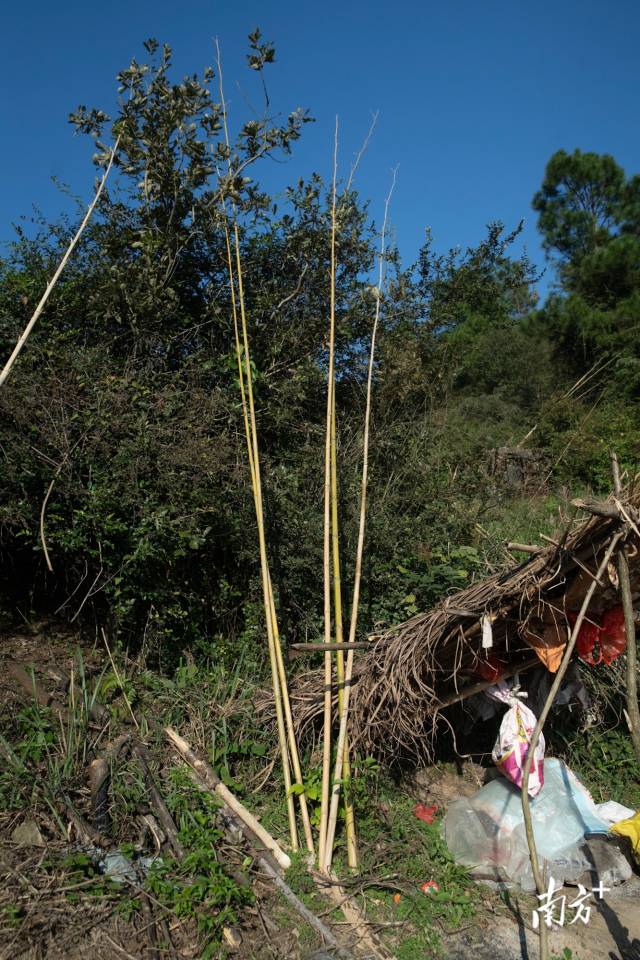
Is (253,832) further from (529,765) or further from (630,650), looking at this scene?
(630,650)

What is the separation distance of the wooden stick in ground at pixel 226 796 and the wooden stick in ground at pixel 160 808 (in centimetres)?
20

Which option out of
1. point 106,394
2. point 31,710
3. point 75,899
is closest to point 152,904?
point 75,899

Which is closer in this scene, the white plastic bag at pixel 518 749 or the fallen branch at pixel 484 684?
the white plastic bag at pixel 518 749

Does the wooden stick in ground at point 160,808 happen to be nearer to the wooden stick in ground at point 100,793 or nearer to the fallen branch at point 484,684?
the wooden stick in ground at point 100,793

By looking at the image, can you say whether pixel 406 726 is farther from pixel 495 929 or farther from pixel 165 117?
pixel 165 117

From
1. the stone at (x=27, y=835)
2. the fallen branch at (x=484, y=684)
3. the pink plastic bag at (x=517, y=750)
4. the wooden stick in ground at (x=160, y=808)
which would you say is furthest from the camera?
the fallen branch at (x=484, y=684)

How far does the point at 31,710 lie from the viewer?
10.2 ft

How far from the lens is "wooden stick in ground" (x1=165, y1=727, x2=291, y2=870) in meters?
2.72

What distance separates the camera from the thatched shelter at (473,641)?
2521 millimetres

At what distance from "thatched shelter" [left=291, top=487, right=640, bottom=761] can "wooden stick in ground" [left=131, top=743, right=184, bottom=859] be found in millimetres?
706

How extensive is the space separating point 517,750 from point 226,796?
1302 millimetres

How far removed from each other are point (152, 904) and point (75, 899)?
10.4 inches

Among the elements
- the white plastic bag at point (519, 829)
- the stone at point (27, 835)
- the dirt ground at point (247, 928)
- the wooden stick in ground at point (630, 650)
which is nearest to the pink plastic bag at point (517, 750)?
the white plastic bag at point (519, 829)

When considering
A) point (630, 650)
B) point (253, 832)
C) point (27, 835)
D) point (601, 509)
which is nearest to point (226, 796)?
point (253, 832)
